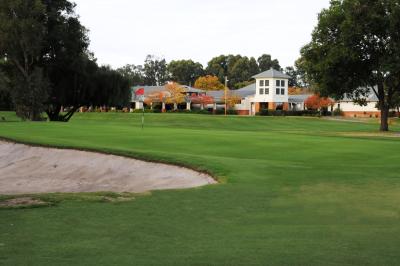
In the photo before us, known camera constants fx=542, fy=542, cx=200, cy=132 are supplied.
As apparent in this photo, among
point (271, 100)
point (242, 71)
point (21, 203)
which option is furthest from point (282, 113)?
point (21, 203)

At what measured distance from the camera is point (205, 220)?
9789 mm

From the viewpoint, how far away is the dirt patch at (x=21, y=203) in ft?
36.6

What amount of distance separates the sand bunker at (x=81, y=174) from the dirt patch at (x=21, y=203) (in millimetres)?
3762

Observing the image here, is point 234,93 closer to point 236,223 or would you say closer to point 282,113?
point 282,113

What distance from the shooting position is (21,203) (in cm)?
1145

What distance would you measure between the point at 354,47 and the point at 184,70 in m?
133

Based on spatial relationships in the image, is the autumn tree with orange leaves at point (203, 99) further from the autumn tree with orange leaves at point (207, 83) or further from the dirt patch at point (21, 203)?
the dirt patch at point (21, 203)

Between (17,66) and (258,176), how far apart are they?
165ft

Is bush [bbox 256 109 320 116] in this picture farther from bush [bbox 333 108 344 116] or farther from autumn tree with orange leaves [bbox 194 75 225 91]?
autumn tree with orange leaves [bbox 194 75 225 91]

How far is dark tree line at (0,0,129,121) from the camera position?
56406 millimetres

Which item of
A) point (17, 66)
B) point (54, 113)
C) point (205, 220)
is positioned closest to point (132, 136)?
point (205, 220)

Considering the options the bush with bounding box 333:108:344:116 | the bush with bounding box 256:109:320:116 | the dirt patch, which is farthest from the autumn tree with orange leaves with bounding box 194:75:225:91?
the dirt patch

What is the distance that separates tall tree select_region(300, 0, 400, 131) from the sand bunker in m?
Answer: 30.6

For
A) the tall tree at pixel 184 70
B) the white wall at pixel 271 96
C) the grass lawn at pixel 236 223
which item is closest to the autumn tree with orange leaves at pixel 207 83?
the white wall at pixel 271 96
